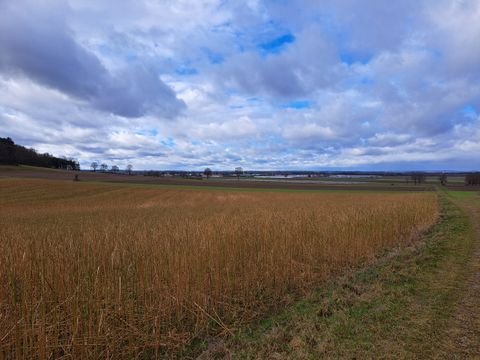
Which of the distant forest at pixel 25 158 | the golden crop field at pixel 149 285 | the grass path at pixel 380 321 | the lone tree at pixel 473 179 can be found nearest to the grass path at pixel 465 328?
the grass path at pixel 380 321

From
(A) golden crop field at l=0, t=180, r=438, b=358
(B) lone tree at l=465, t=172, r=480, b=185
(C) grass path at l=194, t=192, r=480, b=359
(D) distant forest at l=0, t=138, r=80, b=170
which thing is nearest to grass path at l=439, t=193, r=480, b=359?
(C) grass path at l=194, t=192, r=480, b=359

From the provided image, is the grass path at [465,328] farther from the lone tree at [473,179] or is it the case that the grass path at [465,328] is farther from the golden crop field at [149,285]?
the lone tree at [473,179]

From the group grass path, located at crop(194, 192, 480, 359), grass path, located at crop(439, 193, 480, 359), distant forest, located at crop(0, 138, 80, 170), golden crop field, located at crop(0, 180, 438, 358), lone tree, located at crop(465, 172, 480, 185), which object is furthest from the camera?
distant forest, located at crop(0, 138, 80, 170)

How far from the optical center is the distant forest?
111 metres

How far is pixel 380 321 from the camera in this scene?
4805mm

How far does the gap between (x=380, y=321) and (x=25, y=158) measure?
6209 inches

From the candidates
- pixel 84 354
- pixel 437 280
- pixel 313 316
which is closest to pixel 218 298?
pixel 313 316

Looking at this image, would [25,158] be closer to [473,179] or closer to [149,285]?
[149,285]

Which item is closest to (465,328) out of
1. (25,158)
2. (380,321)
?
(380,321)

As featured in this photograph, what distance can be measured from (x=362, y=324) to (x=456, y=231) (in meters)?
11.7

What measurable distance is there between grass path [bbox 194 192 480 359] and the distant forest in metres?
137

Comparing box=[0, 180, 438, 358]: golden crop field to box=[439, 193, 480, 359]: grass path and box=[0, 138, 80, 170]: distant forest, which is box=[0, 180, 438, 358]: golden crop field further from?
box=[0, 138, 80, 170]: distant forest

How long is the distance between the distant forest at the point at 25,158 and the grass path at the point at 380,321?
13686 centimetres

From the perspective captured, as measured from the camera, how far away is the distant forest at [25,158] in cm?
11075
